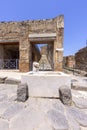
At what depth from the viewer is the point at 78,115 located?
2.09m

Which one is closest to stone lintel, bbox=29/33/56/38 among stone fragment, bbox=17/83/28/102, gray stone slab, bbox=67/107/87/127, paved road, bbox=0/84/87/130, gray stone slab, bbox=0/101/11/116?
stone fragment, bbox=17/83/28/102

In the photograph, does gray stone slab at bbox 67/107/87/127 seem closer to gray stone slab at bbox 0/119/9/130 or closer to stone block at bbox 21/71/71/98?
stone block at bbox 21/71/71/98

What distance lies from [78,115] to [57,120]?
45cm

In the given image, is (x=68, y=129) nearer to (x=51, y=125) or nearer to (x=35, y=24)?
(x=51, y=125)

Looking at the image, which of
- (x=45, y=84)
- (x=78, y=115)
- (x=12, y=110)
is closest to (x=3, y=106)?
(x=12, y=110)

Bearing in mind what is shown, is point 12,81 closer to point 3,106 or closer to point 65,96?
point 3,106

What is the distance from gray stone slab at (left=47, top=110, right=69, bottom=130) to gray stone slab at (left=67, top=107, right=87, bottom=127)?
219 millimetres

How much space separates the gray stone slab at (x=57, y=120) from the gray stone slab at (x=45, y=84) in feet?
2.38

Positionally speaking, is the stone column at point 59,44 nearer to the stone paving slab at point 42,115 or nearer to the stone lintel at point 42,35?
the stone lintel at point 42,35

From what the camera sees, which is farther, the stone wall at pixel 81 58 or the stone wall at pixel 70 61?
the stone wall at pixel 70 61

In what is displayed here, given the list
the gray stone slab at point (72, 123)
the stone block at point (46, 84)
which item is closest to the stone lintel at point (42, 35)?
the stone block at point (46, 84)

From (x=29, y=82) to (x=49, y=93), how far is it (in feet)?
1.93

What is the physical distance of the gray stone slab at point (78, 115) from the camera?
1.86m

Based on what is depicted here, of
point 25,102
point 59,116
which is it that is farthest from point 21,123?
point 25,102
